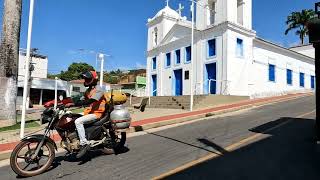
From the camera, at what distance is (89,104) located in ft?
22.9

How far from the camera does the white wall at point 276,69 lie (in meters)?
28.1

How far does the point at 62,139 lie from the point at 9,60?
8367mm

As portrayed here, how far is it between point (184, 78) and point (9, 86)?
17.7 metres

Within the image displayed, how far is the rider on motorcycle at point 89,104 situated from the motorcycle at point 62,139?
→ 12 cm

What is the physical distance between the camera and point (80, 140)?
6855 mm

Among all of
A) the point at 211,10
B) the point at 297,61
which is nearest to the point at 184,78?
the point at 211,10

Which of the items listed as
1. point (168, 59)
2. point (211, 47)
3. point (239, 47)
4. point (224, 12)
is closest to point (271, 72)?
point (239, 47)

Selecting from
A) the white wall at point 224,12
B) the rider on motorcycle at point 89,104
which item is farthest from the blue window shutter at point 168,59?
the rider on motorcycle at point 89,104

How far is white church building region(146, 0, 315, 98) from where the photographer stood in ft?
85.1

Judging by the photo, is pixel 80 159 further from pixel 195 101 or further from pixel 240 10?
pixel 240 10

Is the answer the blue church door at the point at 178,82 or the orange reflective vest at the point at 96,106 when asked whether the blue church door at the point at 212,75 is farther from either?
the orange reflective vest at the point at 96,106

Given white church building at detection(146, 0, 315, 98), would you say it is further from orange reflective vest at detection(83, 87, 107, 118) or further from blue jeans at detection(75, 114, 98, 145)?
blue jeans at detection(75, 114, 98, 145)

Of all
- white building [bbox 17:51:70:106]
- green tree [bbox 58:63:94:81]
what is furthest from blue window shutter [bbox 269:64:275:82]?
green tree [bbox 58:63:94:81]

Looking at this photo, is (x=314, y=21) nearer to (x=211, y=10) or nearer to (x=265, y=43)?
(x=211, y=10)
